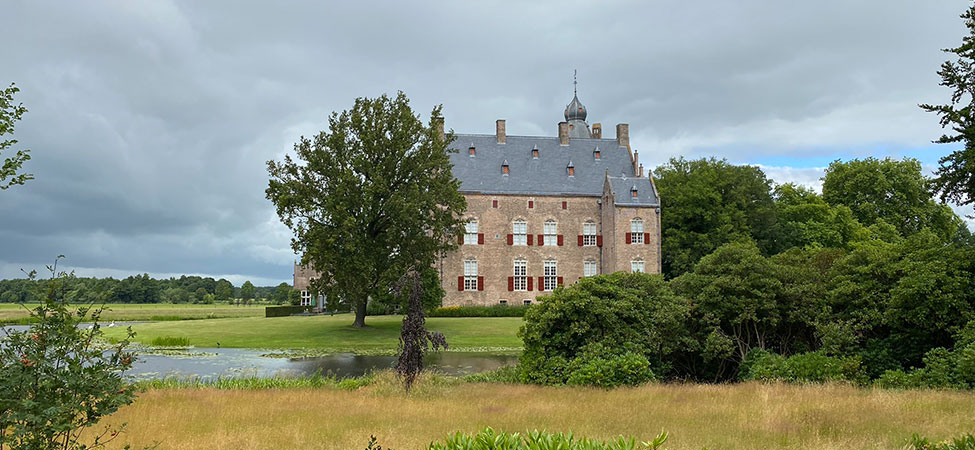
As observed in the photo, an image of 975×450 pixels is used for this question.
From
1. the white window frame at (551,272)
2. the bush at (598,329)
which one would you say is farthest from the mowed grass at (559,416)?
the white window frame at (551,272)

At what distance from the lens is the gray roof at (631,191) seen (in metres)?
Answer: 50.2

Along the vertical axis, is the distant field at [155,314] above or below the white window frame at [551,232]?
below

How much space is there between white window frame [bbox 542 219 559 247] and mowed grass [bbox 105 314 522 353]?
15.6 meters

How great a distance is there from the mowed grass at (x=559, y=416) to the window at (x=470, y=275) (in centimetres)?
3779

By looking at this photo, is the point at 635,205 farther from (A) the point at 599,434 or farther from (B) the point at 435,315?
(A) the point at 599,434

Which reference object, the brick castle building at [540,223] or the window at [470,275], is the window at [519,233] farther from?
the window at [470,275]

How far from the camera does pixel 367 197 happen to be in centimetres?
3183

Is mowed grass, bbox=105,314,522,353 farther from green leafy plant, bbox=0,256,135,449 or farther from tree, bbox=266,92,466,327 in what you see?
green leafy plant, bbox=0,256,135,449

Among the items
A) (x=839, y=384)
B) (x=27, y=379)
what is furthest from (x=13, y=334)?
(x=839, y=384)

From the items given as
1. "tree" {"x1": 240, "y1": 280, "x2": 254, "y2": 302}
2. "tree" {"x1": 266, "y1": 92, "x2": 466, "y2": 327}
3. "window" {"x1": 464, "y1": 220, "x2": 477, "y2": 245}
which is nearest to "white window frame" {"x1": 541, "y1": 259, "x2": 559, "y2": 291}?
"window" {"x1": 464, "y1": 220, "x2": 477, "y2": 245}

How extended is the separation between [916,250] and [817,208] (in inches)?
1475

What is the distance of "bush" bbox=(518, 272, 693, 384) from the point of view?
15430 millimetres

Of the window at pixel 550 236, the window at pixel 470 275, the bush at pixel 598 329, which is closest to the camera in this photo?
the bush at pixel 598 329

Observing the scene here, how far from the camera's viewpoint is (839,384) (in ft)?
43.4
